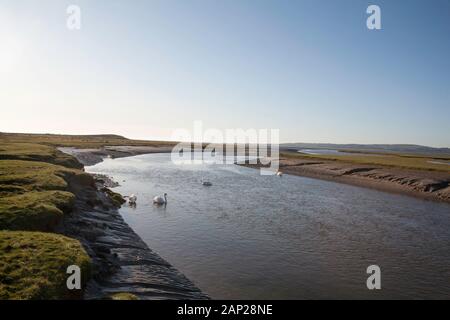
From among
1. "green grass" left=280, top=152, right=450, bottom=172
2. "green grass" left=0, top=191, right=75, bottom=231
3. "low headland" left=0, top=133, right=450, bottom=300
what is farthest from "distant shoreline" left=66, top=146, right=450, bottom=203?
"green grass" left=0, top=191, right=75, bottom=231

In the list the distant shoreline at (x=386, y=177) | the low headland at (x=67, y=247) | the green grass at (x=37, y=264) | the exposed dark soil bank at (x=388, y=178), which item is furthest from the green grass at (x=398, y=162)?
the green grass at (x=37, y=264)

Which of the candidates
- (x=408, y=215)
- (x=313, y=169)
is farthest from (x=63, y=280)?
(x=313, y=169)

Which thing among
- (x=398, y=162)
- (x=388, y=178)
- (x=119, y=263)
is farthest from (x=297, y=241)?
(x=398, y=162)

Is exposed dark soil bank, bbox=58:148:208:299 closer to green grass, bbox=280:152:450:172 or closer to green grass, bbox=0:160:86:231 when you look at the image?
green grass, bbox=0:160:86:231

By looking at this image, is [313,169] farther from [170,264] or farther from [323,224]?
[170,264]

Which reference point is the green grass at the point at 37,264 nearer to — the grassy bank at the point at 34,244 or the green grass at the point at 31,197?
the grassy bank at the point at 34,244
